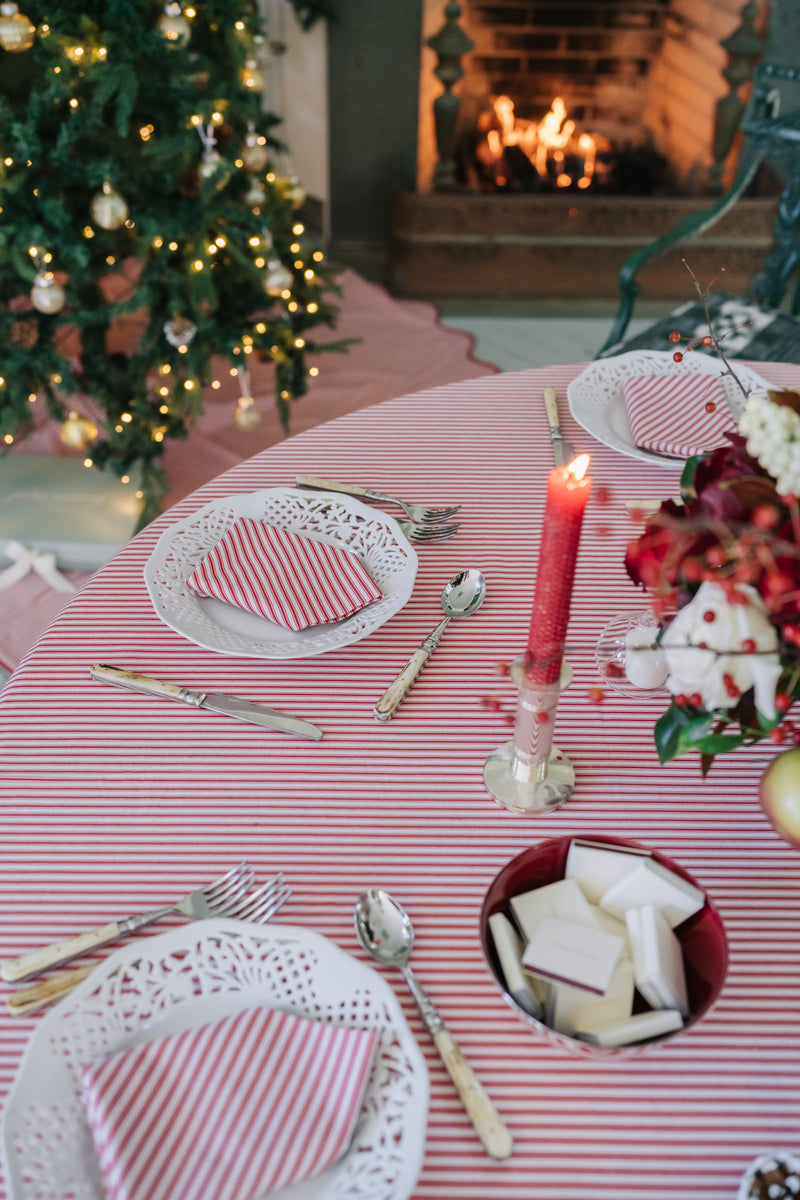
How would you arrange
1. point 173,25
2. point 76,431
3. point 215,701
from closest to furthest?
1. point 215,701
2. point 173,25
3. point 76,431

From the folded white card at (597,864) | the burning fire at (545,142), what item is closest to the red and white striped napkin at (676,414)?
the folded white card at (597,864)

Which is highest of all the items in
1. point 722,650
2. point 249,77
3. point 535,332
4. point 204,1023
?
point 249,77

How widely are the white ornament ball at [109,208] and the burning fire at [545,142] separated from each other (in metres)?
1.82

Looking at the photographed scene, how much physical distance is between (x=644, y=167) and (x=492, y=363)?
3.14 ft

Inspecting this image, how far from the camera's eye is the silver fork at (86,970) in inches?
21.5

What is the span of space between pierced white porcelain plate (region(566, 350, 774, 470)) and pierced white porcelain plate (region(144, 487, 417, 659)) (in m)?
0.31

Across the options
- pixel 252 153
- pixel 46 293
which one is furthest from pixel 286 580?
pixel 252 153

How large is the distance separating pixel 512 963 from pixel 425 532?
489 millimetres

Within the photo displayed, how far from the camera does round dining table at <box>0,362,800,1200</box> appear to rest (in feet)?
1.67

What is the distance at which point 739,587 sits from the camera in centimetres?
49

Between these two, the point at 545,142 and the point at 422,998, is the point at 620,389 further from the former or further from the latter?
the point at 545,142

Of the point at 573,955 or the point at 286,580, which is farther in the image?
the point at 286,580

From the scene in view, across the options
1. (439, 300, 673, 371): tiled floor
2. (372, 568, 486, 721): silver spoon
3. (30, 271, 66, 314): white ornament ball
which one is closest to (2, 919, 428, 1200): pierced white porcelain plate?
(372, 568, 486, 721): silver spoon

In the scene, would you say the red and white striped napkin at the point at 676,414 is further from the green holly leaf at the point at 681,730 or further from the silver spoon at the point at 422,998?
the silver spoon at the point at 422,998
